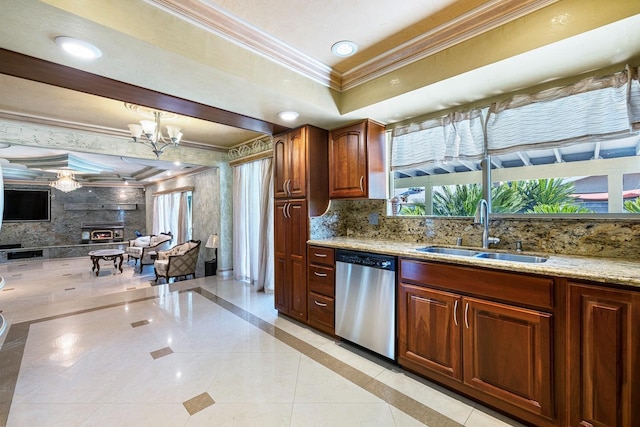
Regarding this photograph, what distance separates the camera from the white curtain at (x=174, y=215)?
6875 mm

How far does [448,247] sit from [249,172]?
3686 millimetres

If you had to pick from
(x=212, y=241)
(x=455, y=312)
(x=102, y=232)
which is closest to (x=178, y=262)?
(x=212, y=241)

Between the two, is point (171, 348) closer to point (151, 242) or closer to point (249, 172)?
point (249, 172)

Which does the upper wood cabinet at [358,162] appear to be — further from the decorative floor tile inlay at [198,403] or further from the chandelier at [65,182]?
the chandelier at [65,182]

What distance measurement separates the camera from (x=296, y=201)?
3.07 metres

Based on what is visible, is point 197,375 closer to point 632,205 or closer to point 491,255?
point 491,255

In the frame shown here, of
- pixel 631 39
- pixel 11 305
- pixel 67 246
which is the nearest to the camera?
pixel 631 39

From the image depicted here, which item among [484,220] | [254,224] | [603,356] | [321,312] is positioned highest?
[484,220]

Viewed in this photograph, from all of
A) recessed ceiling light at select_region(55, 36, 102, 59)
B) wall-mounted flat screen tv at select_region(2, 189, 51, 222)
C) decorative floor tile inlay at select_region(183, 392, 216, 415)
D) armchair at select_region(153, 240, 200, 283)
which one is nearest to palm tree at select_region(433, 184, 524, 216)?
decorative floor tile inlay at select_region(183, 392, 216, 415)

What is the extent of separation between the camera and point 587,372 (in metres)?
1.41

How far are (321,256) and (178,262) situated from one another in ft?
12.6

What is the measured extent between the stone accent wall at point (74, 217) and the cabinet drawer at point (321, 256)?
10.1 m

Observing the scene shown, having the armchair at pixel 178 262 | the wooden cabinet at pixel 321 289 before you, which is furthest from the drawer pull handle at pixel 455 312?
the armchair at pixel 178 262

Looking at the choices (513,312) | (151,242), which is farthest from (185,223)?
(513,312)
